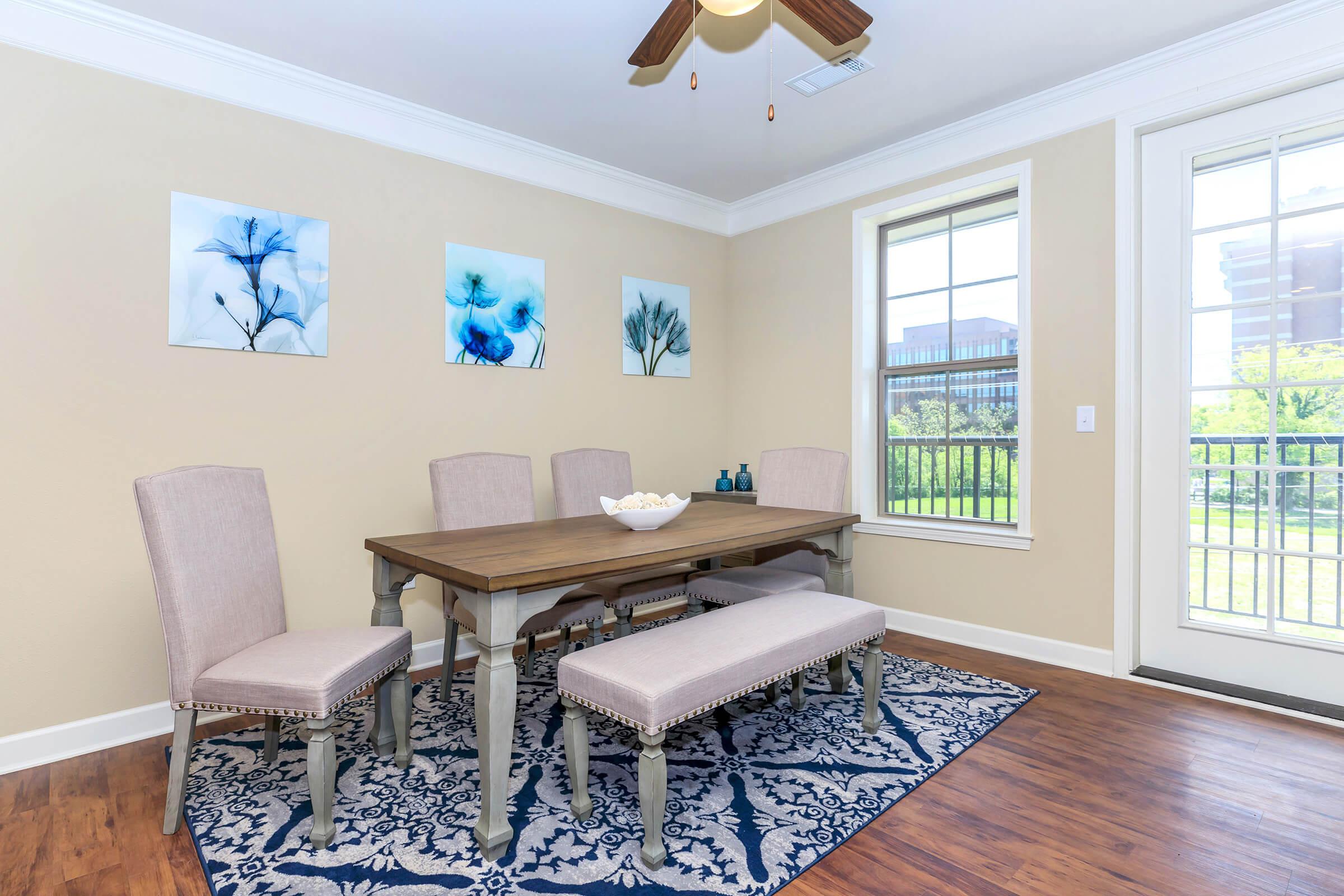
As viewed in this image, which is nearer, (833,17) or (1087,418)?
(833,17)

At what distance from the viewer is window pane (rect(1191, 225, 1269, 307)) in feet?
9.01

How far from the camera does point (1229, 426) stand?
9.28 ft

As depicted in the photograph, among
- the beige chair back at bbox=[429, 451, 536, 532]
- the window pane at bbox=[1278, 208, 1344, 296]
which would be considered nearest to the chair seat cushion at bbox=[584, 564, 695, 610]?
the beige chair back at bbox=[429, 451, 536, 532]

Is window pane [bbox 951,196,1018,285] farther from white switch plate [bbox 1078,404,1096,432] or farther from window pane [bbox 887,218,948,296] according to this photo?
white switch plate [bbox 1078,404,1096,432]

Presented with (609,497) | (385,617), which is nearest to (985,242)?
(609,497)

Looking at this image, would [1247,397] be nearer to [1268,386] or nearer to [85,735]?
[1268,386]

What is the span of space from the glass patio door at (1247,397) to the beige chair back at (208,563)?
3.58 meters

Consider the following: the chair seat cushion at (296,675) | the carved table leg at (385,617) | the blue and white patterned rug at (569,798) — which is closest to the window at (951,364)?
the blue and white patterned rug at (569,798)

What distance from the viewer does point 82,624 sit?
2461 mm

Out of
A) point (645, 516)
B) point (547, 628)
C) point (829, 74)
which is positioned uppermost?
point (829, 74)

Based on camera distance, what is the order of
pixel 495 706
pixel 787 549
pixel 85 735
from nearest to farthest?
1. pixel 495 706
2. pixel 85 735
3. pixel 787 549

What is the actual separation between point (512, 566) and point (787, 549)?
6.40 ft

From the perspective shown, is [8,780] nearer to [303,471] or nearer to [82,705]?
[82,705]

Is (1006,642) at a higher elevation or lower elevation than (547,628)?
lower
